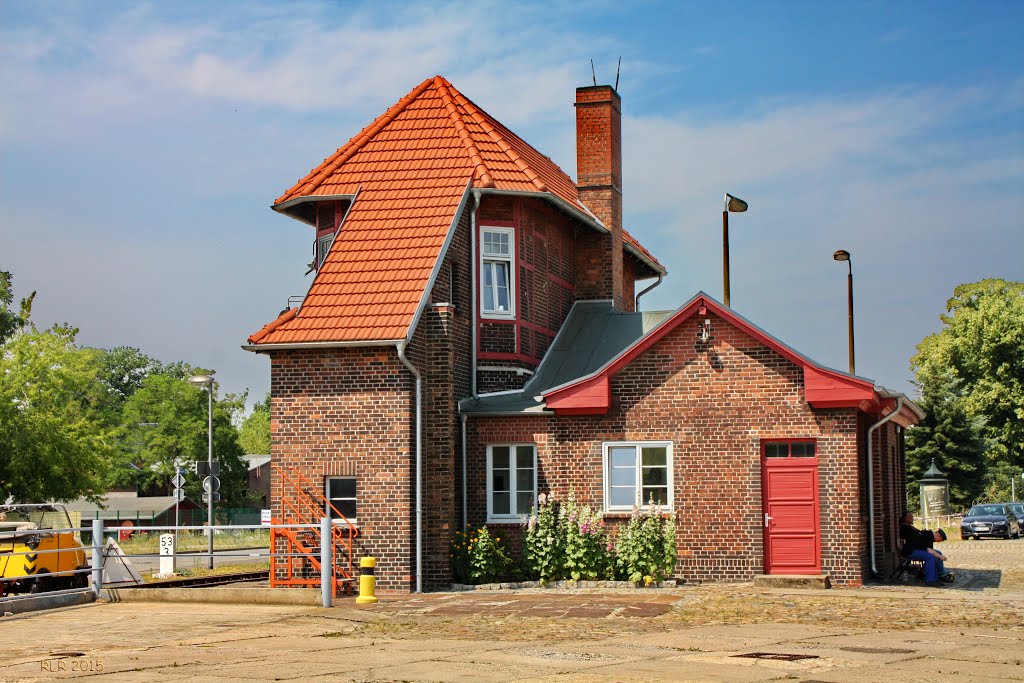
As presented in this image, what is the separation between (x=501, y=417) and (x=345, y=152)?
675 centimetres

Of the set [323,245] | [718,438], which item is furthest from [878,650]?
[323,245]

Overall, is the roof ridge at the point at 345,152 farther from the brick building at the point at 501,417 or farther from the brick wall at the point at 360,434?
the brick wall at the point at 360,434

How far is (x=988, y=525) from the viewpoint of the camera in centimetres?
4338

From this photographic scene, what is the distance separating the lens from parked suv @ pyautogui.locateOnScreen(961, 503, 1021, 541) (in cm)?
4331

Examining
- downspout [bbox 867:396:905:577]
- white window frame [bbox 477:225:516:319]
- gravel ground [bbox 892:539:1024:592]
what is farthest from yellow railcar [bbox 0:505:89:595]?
gravel ground [bbox 892:539:1024:592]

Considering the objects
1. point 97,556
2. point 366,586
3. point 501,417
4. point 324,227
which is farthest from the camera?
point 324,227

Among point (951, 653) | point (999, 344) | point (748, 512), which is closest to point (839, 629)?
point (951, 653)

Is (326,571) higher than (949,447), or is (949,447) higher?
(949,447)

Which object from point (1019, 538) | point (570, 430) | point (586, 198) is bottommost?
point (1019, 538)

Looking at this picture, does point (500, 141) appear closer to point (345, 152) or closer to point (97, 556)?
point (345, 152)

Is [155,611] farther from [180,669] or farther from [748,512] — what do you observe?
[748,512]

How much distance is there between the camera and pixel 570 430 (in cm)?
2305

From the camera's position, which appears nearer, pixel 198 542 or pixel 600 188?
pixel 600 188

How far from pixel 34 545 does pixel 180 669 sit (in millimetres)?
12257
